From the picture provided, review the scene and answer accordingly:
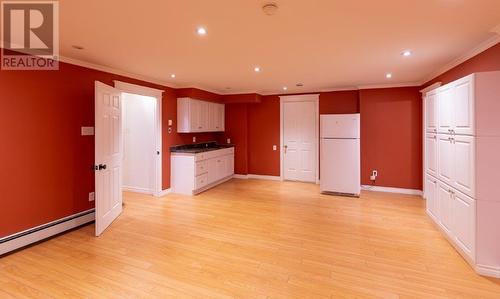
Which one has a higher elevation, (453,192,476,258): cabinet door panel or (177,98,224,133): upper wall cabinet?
(177,98,224,133): upper wall cabinet

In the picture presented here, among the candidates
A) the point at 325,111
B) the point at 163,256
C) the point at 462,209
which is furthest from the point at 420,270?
the point at 325,111

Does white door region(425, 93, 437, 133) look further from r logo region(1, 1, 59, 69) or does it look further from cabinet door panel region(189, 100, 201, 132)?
cabinet door panel region(189, 100, 201, 132)

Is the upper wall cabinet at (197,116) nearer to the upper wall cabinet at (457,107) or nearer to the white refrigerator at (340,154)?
the white refrigerator at (340,154)

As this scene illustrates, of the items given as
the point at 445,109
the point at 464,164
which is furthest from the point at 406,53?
the point at 464,164

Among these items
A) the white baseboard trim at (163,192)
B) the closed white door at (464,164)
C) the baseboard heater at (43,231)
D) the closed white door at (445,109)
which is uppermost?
the closed white door at (445,109)

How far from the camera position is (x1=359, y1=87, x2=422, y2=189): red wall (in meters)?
5.37

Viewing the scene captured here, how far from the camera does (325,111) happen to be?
6.30 meters

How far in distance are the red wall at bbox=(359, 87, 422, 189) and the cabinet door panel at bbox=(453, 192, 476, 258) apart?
2.80 meters

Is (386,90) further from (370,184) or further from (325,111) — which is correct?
(370,184)

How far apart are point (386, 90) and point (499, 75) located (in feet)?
10.9

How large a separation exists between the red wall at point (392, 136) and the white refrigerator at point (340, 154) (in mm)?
753

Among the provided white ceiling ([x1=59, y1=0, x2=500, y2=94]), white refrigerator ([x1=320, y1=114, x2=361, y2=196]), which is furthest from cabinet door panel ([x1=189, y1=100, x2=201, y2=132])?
white refrigerator ([x1=320, y1=114, x2=361, y2=196])

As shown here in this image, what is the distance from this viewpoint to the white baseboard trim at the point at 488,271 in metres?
2.40

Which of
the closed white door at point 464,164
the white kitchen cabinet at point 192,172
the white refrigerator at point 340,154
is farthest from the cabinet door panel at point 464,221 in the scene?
the white kitchen cabinet at point 192,172
